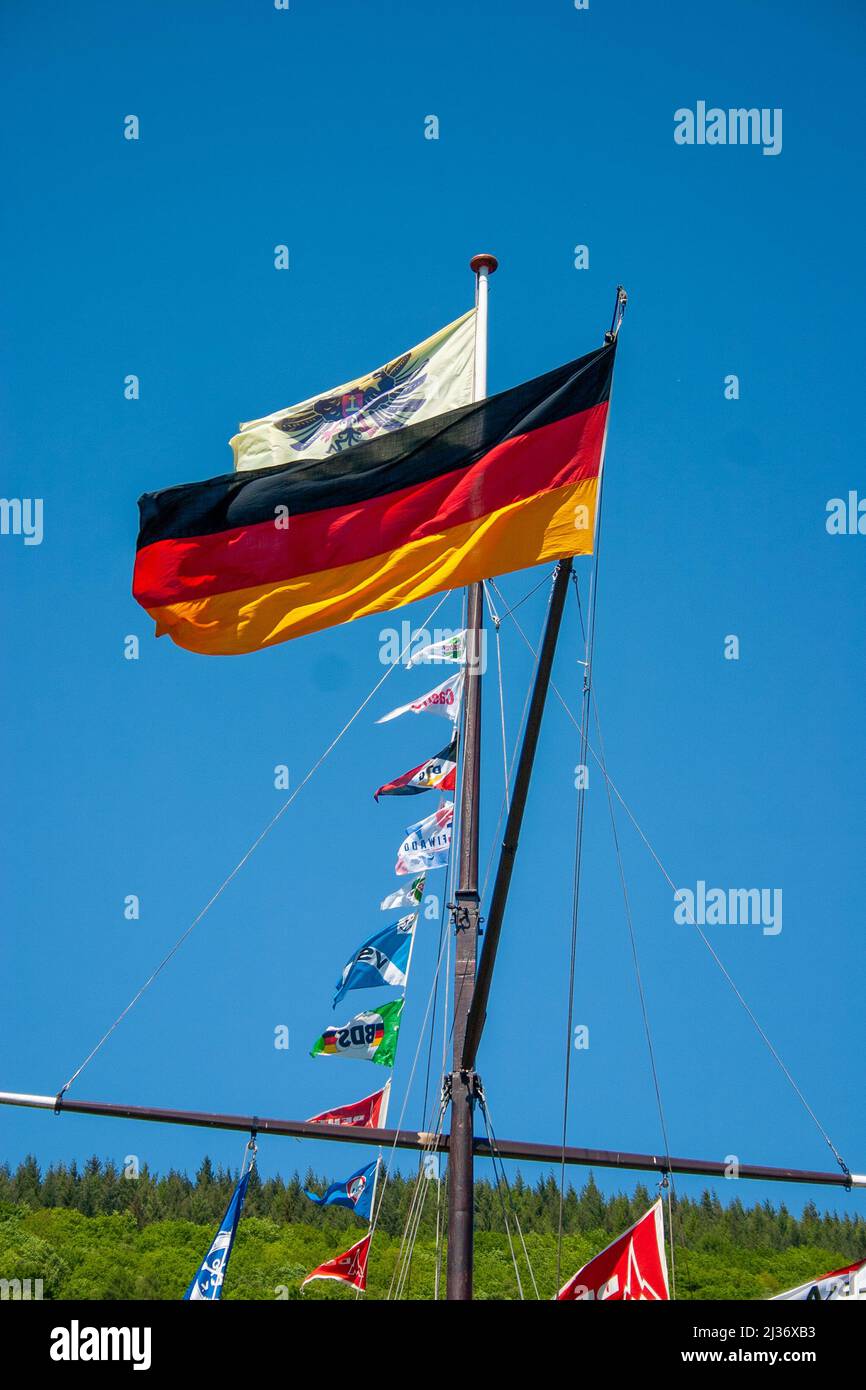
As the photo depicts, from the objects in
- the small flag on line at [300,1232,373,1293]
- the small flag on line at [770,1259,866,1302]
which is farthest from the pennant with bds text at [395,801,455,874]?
the small flag on line at [770,1259,866,1302]

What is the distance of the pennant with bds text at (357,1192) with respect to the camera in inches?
648

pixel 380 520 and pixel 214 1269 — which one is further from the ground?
pixel 380 520

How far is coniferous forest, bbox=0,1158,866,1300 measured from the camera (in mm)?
54688

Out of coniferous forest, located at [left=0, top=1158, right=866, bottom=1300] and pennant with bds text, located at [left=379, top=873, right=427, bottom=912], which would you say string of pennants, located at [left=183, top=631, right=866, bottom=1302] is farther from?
coniferous forest, located at [left=0, top=1158, right=866, bottom=1300]

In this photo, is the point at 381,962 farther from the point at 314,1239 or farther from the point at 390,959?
the point at 314,1239

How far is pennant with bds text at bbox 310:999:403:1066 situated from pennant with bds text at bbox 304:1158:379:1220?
4.75 feet

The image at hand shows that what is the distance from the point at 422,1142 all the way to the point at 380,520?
5655 millimetres

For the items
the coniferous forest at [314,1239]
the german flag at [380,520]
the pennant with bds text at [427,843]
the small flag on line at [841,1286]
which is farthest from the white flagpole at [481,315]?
the coniferous forest at [314,1239]

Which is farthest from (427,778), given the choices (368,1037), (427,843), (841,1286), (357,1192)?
(841,1286)

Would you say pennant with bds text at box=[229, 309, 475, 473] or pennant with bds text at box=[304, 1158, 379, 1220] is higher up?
pennant with bds text at box=[229, 309, 475, 473]

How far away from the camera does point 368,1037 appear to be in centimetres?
1614
